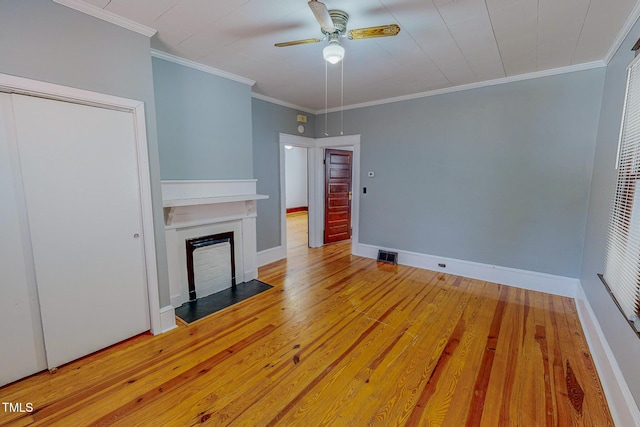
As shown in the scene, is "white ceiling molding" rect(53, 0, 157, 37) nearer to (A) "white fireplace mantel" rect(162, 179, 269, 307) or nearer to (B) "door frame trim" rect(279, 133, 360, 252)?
(A) "white fireplace mantel" rect(162, 179, 269, 307)

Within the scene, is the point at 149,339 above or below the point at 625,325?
below

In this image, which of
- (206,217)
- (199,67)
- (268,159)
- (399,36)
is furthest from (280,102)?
(399,36)

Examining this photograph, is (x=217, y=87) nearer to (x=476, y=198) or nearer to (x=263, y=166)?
(x=263, y=166)

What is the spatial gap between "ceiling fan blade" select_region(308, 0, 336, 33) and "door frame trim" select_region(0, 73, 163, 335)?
166 centimetres

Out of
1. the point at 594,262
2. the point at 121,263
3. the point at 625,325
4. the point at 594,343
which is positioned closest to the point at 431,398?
the point at 625,325

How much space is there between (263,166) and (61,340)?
3022 mm

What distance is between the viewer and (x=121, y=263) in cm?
231

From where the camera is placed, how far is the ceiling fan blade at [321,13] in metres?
1.52

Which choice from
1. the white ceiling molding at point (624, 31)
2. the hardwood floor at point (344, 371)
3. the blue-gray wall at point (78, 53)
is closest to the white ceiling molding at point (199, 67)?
the blue-gray wall at point (78, 53)

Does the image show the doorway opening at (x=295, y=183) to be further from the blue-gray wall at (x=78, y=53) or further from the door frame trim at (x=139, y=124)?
the blue-gray wall at (x=78, y=53)

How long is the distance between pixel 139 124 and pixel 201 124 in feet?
2.72

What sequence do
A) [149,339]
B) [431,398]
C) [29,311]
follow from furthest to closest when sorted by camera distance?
[149,339] < [29,311] < [431,398]

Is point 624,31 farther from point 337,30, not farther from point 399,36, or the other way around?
point 337,30

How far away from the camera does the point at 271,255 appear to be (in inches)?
179
